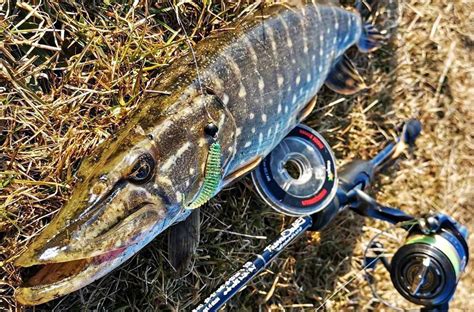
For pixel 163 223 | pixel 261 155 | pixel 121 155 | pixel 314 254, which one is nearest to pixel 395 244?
pixel 314 254

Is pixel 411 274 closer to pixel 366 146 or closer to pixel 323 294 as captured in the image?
pixel 323 294

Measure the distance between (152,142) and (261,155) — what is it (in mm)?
501

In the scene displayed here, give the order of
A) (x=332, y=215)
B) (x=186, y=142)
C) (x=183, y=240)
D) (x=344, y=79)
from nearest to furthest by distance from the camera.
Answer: (x=186, y=142) → (x=183, y=240) → (x=332, y=215) → (x=344, y=79)

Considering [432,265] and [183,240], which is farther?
[432,265]

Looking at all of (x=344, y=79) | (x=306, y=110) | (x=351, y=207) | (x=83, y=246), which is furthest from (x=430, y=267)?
(x=83, y=246)

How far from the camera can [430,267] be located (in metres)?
1.90

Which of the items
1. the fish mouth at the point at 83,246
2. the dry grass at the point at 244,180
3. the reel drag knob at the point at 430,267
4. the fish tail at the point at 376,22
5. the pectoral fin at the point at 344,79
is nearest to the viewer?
the fish mouth at the point at 83,246

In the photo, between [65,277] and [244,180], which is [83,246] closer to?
[65,277]

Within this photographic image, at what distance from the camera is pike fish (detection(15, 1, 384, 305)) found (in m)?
1.35

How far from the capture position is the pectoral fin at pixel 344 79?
2.29 metres

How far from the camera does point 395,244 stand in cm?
247

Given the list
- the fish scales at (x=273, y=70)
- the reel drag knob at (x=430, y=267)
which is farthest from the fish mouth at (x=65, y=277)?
the reel drag knob at (x=430, y=267)

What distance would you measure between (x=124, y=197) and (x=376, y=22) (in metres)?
1.64

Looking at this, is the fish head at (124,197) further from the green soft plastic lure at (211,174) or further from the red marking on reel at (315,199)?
the red marking on reel at (315,199)
